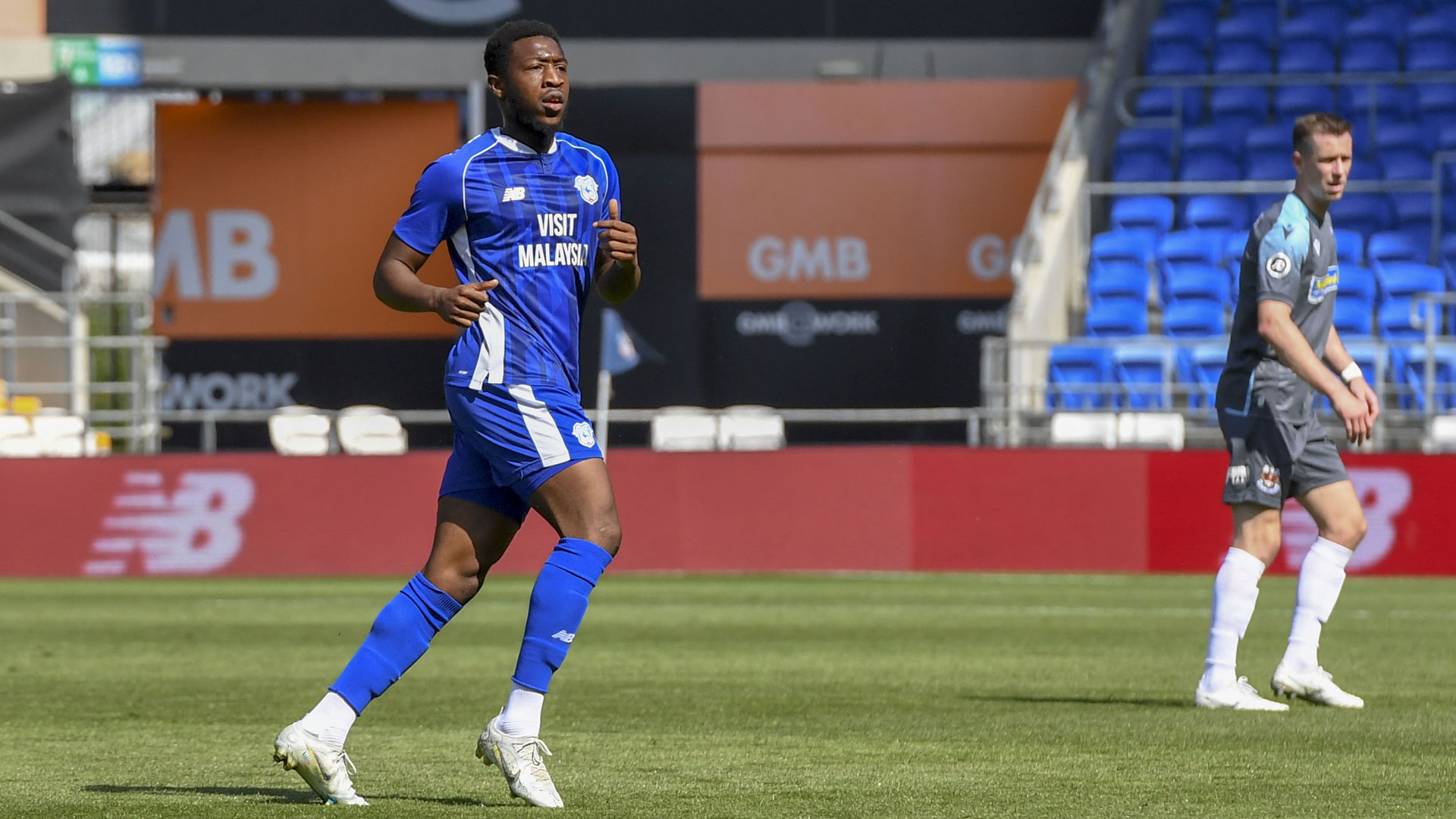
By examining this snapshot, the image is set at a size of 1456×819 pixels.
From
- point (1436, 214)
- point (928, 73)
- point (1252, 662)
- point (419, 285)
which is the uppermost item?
point (928, 73)

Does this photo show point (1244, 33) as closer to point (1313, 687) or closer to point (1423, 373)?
point (1423, 373)

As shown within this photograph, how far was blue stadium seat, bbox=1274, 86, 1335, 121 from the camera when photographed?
74.4 ft

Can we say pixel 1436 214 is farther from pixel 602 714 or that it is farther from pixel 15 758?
pixel 15 758

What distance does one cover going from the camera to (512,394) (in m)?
5.50

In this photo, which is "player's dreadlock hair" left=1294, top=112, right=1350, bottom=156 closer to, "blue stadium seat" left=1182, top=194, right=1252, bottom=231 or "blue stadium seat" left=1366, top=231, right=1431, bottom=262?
"blue stadium seat" left=1366, top=231, right=1431, bottom=262

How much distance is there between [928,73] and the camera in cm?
2442

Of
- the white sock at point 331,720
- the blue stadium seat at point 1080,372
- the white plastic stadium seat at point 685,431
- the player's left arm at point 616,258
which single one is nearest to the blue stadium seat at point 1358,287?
the blue stadium seat at point 1080,372

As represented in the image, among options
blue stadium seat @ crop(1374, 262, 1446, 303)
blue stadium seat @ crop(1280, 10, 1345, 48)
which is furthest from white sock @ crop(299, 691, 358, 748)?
blue stadium seat @ crop(1280, 10, 1345, 48)

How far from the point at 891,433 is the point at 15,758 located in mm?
18213

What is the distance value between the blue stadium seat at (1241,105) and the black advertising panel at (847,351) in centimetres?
303

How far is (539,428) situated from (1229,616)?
330cm

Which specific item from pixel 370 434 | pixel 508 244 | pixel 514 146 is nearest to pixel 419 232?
pixel 508 244

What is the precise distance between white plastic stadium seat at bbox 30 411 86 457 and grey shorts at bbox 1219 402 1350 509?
11.6 meters

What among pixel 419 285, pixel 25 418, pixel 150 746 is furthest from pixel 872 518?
pixel 419 285
